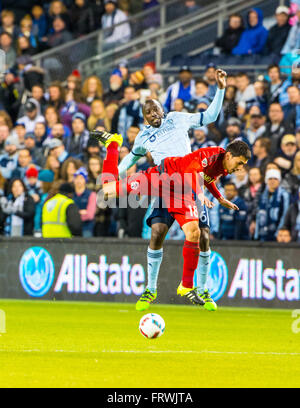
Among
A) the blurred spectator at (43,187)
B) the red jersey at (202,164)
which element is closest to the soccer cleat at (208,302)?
the red jersey at (202,164)

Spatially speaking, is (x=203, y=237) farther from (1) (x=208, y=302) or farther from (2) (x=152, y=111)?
(2) (x=152, y=111)

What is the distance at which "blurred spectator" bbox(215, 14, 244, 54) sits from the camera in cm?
2067

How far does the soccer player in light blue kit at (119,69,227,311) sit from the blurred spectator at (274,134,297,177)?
4.25 metres

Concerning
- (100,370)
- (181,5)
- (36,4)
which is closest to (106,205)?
(181,5)

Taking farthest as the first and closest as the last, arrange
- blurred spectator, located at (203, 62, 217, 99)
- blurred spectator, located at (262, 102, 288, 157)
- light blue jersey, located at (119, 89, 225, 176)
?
blurred spectator, located at (203, 62, 217, 99), blurred spectator, located at (262, 102, 288, 157), light blue jersey, located at (119, 89, 225, 176)

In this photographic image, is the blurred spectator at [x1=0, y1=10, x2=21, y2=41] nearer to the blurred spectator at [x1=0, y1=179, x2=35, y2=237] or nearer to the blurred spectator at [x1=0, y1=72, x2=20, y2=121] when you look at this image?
the blurred spectator at [x1=0, y1=72, x2=20, y2=121]

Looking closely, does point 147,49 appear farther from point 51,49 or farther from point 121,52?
point 51,49

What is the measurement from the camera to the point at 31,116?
834 inches

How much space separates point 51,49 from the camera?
2358 cm

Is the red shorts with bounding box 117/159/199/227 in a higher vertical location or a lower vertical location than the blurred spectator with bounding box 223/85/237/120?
lower

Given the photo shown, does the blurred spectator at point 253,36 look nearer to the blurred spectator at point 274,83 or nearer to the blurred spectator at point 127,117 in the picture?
the blurred spectator at point 274,83

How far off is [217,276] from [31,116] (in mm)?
6789

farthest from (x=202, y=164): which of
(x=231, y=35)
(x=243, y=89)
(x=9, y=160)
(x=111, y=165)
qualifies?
(x=231, y=35)

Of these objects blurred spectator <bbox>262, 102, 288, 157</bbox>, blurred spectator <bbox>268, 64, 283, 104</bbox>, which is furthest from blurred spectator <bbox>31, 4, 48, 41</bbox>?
blurred spectator <bbox>262, 102, 288, 157</bbox>
